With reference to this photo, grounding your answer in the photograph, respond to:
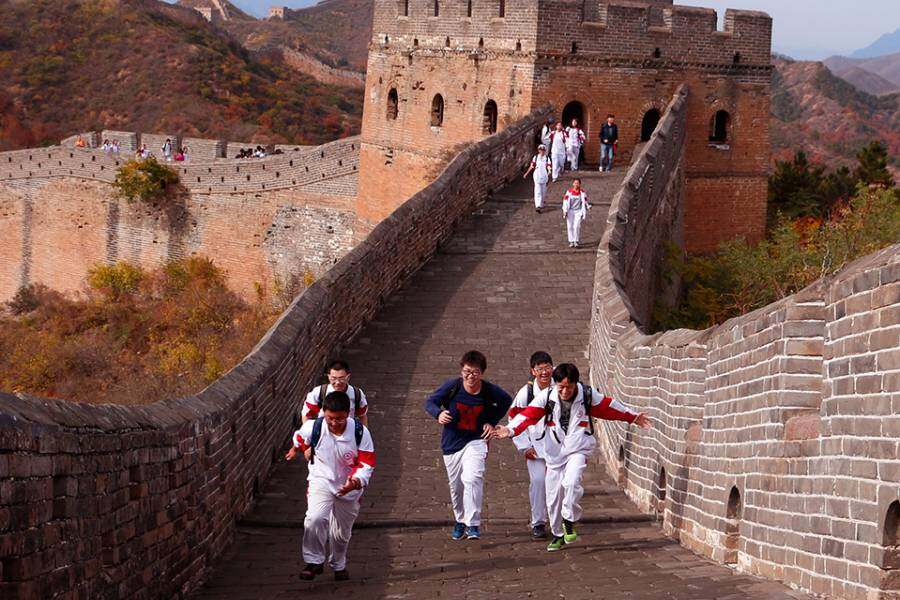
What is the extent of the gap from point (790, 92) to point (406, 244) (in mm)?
77637

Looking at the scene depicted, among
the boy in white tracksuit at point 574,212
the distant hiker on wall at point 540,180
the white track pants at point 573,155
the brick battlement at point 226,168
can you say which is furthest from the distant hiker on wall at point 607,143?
the brick battlement at point 226,168

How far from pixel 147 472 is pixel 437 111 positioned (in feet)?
66.3

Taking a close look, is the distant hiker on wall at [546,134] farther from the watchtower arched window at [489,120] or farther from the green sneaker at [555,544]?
the green sneaker at [555,544]

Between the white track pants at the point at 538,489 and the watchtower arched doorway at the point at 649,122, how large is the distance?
1696cm

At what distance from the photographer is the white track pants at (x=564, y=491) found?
881 cm

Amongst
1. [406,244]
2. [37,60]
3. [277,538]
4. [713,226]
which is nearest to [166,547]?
[277,538]

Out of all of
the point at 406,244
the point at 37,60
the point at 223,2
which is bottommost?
the point at 406,244

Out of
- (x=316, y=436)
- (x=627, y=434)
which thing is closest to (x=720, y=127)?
(x=627, y=434)

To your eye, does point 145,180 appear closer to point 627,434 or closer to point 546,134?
point 546,134

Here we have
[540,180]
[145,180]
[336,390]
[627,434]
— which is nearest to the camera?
[336,390]

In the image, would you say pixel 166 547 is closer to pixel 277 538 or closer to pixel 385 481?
pixel 277 538

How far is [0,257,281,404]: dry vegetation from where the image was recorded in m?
26.4

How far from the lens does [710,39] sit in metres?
25.7

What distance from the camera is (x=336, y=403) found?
804 centimetres
